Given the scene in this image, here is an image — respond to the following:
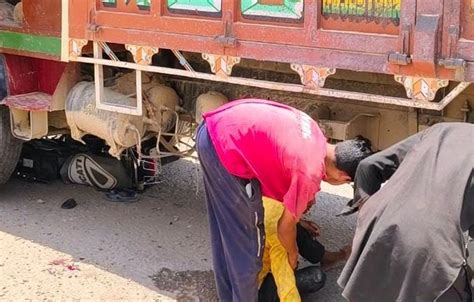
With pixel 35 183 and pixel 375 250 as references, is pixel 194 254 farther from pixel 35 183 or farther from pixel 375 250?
pixel 375 250

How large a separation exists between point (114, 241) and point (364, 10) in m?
2.30

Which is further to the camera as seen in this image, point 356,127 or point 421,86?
point 356,127

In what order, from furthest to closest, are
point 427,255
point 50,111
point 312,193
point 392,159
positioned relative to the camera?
point 50,111 < point 312,193 < point 392,159 < point 427,255

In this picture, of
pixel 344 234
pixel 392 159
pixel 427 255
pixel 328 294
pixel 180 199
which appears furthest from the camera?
pixel 180 199

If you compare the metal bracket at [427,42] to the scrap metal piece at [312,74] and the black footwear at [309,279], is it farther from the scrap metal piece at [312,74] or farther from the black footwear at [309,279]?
the black footwear at [309,279]

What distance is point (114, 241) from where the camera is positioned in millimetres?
5055

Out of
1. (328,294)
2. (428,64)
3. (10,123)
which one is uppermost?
(428,64)

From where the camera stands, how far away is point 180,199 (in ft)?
19.7

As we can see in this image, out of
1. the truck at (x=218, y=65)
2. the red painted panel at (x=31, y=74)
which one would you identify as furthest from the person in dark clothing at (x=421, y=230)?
A: the red painted panel at (x=31, y=74)

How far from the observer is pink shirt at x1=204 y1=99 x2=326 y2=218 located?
11.0ft

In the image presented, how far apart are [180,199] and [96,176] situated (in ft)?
2.13

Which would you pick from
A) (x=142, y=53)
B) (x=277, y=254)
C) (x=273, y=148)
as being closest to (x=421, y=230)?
(x=273, y=148)

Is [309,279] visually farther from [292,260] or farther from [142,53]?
[142,53]

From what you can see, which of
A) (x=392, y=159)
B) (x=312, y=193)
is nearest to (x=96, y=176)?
(x=312, y=193)
